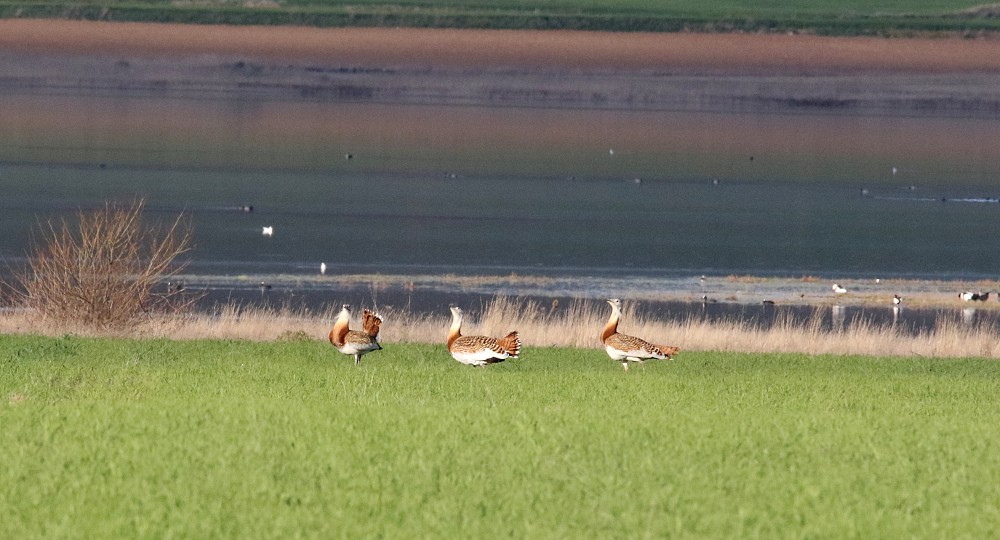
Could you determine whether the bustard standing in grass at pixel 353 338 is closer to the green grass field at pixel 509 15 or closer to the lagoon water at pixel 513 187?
the lagoon water at pixel 513 187

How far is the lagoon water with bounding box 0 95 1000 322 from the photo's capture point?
1403 inches

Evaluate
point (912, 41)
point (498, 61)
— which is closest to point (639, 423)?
point (498, 61)

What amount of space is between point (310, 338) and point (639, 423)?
310 inches

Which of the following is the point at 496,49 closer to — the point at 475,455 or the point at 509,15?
the point at 509,15

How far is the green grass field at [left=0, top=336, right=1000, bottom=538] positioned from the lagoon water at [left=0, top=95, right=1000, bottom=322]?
1582 centimetres

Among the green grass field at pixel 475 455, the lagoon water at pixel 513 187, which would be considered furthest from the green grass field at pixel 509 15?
the green grass field at pixel 475 455

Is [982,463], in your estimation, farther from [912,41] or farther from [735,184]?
[912,41]

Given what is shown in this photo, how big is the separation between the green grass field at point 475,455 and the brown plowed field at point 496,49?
69.4m

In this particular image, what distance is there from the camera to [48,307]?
66.1ft

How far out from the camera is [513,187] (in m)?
49.3

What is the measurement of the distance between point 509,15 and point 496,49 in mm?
10611

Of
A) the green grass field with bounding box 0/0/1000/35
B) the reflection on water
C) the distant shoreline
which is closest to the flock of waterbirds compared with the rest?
the reflection on water

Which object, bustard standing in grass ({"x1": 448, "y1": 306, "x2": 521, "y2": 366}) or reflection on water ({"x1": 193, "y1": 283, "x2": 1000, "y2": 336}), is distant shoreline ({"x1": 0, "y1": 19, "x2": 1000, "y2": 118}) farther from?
bustard standing in grass ({"x1": 448, "y1": 306, "x2": 521, "y2": 366})

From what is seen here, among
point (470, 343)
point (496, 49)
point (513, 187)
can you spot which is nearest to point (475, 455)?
point (470, 343)
